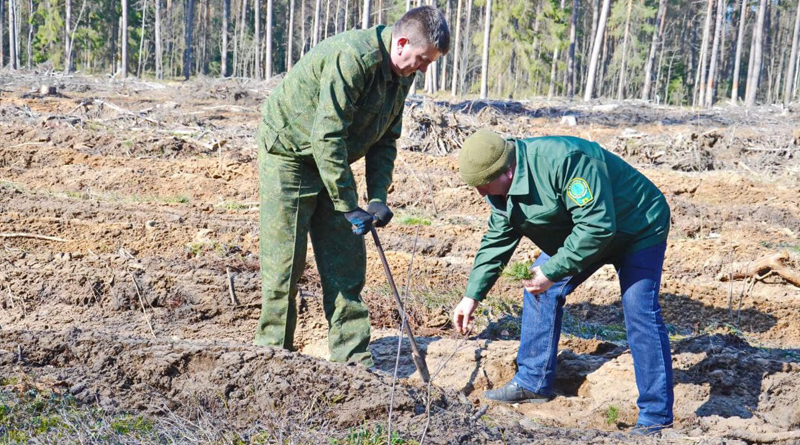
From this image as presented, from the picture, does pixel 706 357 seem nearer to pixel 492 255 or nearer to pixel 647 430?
pixel 647 430

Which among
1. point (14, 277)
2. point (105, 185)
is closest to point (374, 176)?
point (14, 277)

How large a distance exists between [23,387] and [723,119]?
21.7 m

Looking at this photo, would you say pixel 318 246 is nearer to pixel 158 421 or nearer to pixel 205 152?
pixel 158 421

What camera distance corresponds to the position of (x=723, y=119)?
2156 centimetres

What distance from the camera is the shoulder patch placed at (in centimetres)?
330

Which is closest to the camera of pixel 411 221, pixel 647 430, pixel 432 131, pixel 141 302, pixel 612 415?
pixel 647 430

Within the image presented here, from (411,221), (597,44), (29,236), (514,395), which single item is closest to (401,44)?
(514,395)

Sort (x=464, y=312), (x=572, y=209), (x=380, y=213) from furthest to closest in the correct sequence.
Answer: (x=380, y=213) < (x=464, y=312) < (x=572, y=209)

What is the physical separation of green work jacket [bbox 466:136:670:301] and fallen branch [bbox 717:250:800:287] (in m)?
4.03

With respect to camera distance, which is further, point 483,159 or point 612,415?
point 612,415

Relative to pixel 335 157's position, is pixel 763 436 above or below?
below

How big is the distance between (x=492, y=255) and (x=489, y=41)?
32.8m

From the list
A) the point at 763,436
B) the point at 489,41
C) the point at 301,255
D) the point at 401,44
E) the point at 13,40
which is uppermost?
the point at 489,41

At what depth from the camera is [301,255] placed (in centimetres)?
420
